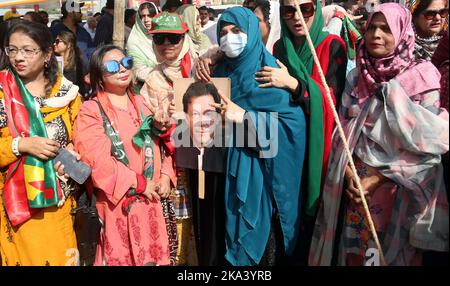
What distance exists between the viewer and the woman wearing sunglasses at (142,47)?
4.79 metres

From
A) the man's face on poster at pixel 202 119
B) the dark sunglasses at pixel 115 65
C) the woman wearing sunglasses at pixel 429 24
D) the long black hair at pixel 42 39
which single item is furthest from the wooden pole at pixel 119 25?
the woman wearing sunglasses at pixel 429 24

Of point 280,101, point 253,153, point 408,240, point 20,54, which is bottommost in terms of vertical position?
point 408,240

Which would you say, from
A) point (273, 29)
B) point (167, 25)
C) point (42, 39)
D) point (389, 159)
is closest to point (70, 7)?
point (273, 29)

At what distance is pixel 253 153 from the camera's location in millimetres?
3293

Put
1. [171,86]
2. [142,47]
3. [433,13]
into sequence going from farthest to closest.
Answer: [142,47] < [433,13] < [171,86]

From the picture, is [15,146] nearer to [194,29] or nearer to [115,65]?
[115,65]

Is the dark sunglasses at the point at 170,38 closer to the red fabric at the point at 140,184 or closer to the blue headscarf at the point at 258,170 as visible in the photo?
the blue headscarf at the point at 258,170

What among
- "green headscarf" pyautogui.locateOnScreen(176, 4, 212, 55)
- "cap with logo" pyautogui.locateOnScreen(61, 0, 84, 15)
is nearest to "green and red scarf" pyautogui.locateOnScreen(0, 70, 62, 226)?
"green headscarf" pyautogui.locateOnScreen(176, 4, 212, 55)

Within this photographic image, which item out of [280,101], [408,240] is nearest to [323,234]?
[408,240]

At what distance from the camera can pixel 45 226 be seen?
3.32 m

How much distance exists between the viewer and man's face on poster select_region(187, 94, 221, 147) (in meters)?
3.33

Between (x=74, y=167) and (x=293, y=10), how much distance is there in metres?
1.71
